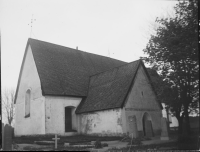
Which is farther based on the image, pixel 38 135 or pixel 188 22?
pixel 38 135

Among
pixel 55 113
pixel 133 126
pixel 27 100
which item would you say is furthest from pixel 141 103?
pixel 27 100

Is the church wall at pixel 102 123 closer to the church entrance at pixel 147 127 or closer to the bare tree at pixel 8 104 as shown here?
the church entrance at pixel 147 127

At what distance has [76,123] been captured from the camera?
2223 cm

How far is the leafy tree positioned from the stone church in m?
4.24

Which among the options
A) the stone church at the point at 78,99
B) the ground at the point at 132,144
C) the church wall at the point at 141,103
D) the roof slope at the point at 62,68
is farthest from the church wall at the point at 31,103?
the church wall at the point at 141,103

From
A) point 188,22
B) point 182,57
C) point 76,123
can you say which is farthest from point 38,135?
point 188,22

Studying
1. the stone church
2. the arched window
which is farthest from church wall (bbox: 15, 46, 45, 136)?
the arched window

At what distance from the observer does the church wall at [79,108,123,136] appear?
1848 cm

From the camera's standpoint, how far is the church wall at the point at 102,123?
1848 cm

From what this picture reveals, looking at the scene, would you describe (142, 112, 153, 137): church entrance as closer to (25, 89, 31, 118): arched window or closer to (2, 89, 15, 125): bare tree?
(25, 89, 31, 118): arched window

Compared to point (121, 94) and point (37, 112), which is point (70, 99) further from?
point (121, 94)

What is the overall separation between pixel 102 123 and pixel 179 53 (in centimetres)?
1004

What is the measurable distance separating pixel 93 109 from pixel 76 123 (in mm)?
3223

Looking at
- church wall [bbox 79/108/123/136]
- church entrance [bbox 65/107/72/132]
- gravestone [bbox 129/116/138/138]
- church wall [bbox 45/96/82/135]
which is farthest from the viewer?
church entrance [bbox 65/107/72/132]
